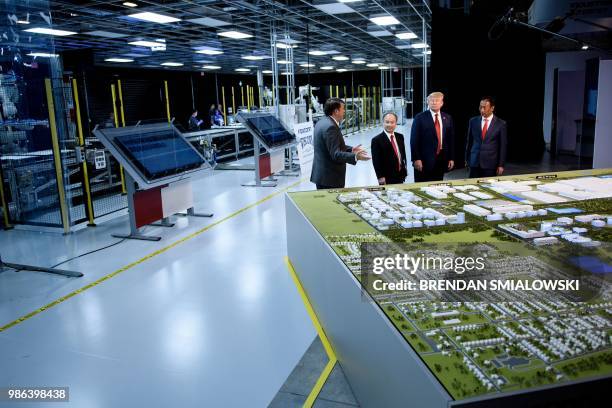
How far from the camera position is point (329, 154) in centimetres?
491

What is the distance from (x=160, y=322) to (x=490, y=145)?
4318 mm

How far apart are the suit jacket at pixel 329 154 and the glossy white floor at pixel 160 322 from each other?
1.04 metres

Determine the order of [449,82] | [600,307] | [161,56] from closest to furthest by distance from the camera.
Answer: [600,307] → [449,82] → [161,56]

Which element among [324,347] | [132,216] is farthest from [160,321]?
[132,216]

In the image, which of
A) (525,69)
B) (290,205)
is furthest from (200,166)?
(525,69)

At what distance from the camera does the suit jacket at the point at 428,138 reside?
545 cm

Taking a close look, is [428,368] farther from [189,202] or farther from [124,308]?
[189,202]

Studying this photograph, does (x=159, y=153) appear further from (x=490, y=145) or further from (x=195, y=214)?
(x=490, y=145)

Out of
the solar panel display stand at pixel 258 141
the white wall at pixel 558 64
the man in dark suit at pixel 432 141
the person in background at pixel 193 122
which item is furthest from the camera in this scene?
the person in background at pixel 193 122

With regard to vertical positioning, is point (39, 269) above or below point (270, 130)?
below

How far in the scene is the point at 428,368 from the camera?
152 centimetres

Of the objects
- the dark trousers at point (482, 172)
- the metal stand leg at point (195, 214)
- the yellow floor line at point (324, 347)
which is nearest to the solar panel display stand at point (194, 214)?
the metal stand leg at point (195, 214)

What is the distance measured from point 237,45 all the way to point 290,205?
526 inches

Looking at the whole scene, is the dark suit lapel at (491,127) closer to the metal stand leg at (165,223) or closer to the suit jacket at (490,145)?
the suit jacket at (490,145)
